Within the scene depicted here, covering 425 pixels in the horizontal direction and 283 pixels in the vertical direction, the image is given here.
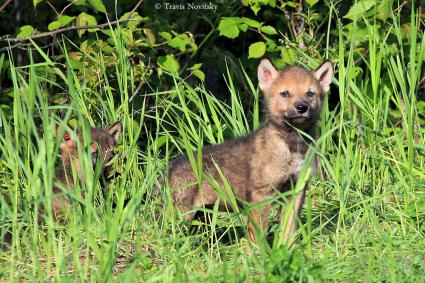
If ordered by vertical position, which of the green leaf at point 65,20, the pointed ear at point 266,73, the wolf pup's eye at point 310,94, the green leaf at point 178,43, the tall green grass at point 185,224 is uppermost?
the green leaf at point 65,20

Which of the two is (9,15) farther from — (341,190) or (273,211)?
(341,190)

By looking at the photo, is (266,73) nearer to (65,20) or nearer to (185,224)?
(185,224)

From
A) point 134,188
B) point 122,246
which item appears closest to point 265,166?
point 134,188

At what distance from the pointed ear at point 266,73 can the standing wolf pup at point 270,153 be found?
32 millimetres

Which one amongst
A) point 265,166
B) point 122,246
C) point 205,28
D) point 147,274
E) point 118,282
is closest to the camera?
point 118,282

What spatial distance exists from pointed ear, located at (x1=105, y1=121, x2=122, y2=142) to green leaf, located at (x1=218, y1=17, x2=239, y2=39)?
1626 mm

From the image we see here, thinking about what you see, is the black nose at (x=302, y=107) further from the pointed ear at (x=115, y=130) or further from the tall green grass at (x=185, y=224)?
the pointed ear at (x=115, y=130)

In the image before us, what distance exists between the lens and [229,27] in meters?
7.80

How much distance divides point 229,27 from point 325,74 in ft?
4.66

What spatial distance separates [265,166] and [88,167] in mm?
1731

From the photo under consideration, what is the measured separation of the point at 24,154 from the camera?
5484 mm

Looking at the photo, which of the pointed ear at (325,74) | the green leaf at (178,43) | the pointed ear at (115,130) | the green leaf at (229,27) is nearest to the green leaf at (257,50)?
the green leaf at (229,27)

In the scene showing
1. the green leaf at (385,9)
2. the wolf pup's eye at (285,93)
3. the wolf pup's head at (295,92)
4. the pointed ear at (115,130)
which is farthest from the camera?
the green leaf at (385,9)

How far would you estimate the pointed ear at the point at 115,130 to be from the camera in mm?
6504
